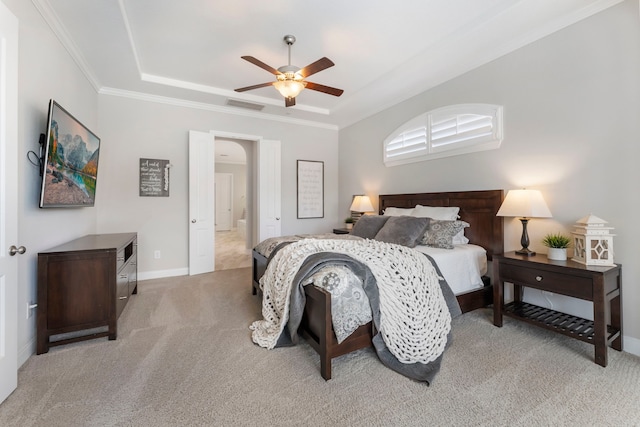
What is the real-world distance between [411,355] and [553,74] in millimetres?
2794

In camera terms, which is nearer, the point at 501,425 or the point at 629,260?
the point at 501,425

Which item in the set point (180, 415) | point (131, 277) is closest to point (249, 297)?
point (131, 277)

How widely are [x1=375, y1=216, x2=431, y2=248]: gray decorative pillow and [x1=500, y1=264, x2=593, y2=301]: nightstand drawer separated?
79 cm

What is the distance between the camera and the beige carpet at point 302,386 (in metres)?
1.50

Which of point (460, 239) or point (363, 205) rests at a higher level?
point (363, 205)

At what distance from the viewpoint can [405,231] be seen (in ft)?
9.86

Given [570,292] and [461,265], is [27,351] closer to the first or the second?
[461,265]

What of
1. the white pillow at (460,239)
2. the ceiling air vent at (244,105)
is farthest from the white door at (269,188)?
the white pillow at (460,239)

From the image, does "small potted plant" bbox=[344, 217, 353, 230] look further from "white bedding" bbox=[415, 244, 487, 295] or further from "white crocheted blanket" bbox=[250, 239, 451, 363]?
"white crocheted blanket" bbox=[250, 239, 451, 363]

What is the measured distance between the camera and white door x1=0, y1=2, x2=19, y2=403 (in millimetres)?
1541

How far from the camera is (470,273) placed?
9.14 feet

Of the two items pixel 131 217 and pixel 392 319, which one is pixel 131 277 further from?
pixel 392 319

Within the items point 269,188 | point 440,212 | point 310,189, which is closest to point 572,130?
point 440,212

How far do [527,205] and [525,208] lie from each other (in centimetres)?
3
